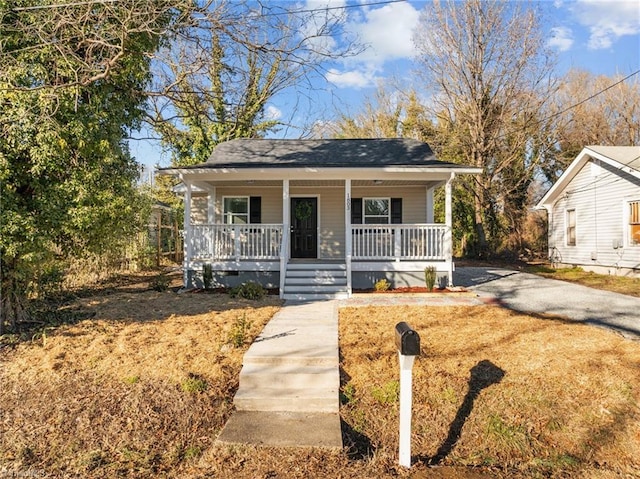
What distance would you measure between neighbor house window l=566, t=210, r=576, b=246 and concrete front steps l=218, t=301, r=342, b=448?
1464 centimetres

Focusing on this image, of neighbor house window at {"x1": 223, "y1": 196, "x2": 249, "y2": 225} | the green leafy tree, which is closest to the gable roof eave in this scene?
neighbor house window at {"x1": 223, "y1": 196, "x2": 249, "y2": 225}

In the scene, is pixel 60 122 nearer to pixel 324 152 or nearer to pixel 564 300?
pixel 324 152

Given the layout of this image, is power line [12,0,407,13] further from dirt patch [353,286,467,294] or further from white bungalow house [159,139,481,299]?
dirt patch [353,286,467,294]

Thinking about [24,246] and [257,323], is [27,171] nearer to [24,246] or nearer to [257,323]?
[24,246]

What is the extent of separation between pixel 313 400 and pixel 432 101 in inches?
793

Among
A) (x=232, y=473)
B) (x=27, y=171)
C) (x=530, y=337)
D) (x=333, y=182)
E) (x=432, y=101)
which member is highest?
(x=432, y=101)

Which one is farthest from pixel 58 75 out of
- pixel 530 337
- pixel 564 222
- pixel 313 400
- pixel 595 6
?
pixel 564 222

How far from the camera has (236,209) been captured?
39.7 feet

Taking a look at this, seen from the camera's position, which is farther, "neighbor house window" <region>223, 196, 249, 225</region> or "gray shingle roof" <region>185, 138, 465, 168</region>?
"neighbor house window" <region>223, 196, 249, 225</region>

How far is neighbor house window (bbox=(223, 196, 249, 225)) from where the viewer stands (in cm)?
1204

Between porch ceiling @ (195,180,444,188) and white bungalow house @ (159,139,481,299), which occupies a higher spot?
porch ceiling @ (195,180,444,188)

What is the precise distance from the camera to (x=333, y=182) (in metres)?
11.4

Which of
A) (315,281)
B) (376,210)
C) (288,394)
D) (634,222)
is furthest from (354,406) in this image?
(634,222)

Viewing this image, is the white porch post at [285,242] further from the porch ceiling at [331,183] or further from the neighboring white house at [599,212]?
the neighboring white house at [599,212]
